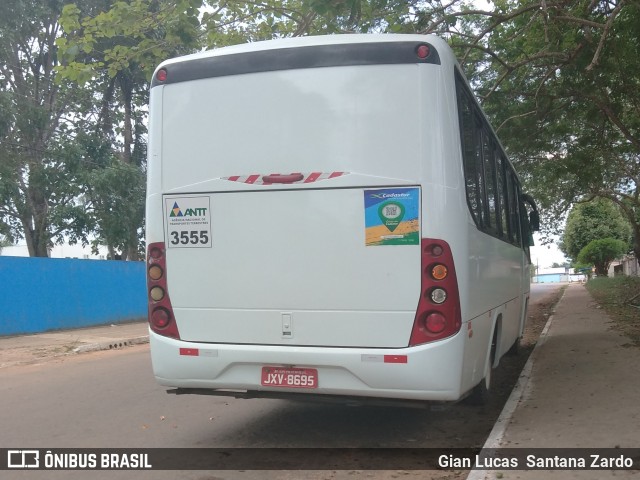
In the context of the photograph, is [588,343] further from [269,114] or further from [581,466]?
[269,114]

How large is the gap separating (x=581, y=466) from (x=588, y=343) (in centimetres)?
633

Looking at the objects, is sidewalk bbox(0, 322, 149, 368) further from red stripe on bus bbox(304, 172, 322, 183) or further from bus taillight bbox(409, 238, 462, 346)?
bus taillight bbox(409, 238, 462, 346)

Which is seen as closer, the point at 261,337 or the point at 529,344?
the point at 261,337

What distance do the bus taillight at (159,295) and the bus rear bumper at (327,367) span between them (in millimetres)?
82

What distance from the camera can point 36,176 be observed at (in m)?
19.3

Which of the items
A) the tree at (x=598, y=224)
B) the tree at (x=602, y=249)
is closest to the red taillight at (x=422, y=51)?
the tree at (x=602, y=249)

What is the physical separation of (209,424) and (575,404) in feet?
11.6

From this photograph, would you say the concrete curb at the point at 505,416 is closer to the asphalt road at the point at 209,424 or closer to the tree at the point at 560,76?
the asphalt road at the point at 209,424

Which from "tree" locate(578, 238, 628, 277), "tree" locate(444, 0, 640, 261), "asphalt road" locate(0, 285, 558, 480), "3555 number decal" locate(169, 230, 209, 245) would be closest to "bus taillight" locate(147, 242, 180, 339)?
"3555 number decal" locate(169, 230, 209, 245)

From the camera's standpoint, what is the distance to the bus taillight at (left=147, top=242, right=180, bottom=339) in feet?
15.8

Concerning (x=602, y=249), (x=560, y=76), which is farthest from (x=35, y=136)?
(x=602, y=249)

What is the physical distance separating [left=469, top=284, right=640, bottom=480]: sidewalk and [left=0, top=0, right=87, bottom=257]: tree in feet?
50.8

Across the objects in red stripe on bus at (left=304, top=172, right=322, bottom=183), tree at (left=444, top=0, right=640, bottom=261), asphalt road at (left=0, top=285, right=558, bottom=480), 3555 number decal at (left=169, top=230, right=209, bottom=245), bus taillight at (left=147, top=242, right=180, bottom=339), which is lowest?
asphalt road at (left=0, top=285, right=558, bottom=480)

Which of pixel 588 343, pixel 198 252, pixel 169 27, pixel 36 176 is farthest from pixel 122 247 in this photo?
pixel 198 252
